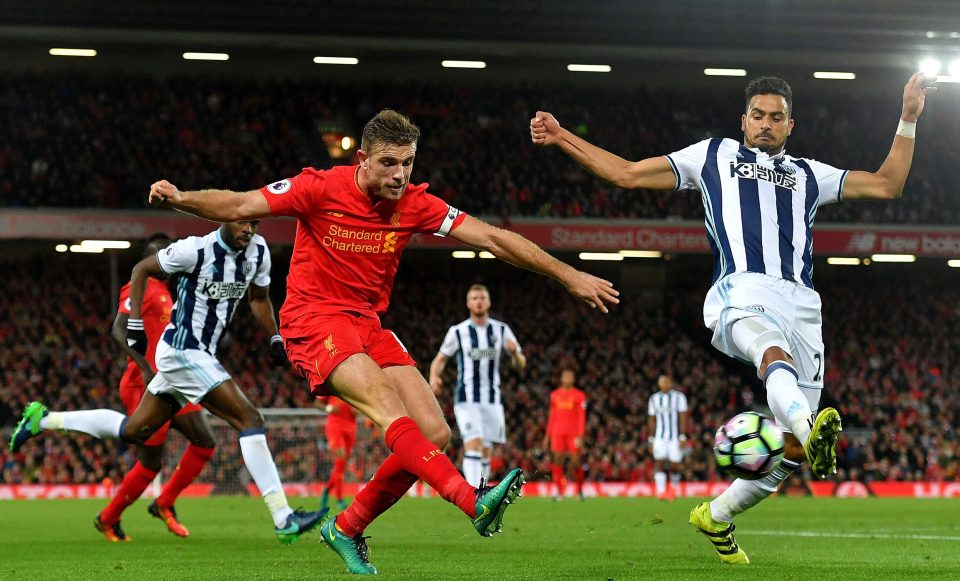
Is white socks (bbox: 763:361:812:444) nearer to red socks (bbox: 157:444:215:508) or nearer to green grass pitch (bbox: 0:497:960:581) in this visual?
green grass pitch (bbox: 0:497:960:581)

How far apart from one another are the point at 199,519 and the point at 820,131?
73.9 ft

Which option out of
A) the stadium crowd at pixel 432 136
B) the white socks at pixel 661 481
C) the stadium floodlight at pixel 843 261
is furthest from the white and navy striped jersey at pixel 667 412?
the stadium floodlight at pixel 843 261

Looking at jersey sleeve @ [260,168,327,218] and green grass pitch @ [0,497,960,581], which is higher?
jersey sleeve @ [260,168,327,218]

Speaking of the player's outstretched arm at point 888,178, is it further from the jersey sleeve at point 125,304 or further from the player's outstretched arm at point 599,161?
the jersey sleeve at point 125,304

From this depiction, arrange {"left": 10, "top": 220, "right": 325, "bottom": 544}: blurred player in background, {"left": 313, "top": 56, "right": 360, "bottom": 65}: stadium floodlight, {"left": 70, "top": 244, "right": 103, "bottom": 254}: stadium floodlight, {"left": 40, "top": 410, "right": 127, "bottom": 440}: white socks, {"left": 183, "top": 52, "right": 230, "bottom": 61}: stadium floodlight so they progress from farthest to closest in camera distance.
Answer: {"left": 313, "top": 56, "right": 360, "bottom": 65}: stadium floodlight
{"left": 183, "top": 52, "right": 230, "bottom": 61}: stadium floodlight
{"left": 70, "top": 244, "right": 103, "bottom": 254}: stadium floodlight
{"left": 40, "top": 410, "right": 127, "bottom": 440}: white socks
{"left": 10, "top": 220, "right": 325, "bottom": 544}: blurred player in background

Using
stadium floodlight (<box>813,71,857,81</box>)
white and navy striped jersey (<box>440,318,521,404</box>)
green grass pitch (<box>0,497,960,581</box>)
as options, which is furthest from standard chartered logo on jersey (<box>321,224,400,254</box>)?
stadium floodlight (<box>813,71,857,81</box>)

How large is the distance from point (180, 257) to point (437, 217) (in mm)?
3403

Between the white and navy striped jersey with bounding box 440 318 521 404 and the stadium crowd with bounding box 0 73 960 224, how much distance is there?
43.5 feet

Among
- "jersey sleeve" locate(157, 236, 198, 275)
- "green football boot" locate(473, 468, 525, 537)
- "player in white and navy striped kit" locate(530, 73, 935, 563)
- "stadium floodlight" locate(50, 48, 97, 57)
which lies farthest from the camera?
"stadium floodlight" locate(50, 48, 97, 57)

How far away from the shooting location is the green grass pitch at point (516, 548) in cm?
607

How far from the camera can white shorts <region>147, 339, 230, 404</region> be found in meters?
8.69

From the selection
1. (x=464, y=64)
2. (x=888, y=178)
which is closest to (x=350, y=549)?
(x=888, y=178)

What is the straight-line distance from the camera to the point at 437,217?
6.09 meters

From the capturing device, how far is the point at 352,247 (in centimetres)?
600
